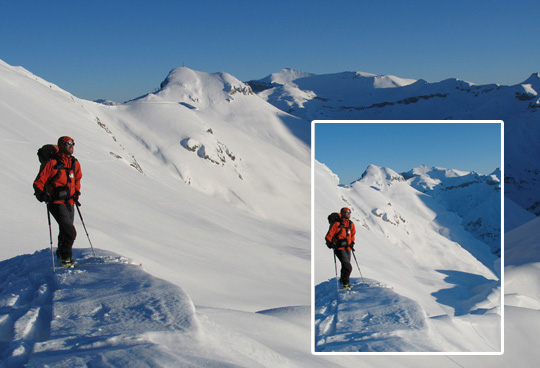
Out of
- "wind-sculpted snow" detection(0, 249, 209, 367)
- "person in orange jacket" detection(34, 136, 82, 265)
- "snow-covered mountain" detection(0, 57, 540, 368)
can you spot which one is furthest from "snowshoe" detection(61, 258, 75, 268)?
"wind-sculpted snow" detection(0, 249, 209, 367)

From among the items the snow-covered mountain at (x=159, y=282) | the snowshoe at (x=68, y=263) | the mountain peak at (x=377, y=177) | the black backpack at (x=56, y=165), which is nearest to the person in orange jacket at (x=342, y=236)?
the snow-covered mountain at (x=159, y=282)

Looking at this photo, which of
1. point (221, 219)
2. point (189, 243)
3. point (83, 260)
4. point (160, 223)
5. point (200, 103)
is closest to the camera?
point (83, 260)

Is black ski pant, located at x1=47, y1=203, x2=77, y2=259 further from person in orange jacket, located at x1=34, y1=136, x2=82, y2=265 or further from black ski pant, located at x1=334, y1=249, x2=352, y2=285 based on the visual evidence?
black ski pant, located at x1=334, y1=249, x2=352, y2=285

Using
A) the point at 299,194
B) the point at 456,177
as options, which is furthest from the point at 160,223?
the point at 456,177

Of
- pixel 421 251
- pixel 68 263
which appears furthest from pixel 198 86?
pixel 68 263

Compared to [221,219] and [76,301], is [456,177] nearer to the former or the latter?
[221,219]

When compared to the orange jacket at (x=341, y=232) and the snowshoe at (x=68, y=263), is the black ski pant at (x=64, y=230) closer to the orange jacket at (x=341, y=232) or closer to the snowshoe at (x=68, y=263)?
the snowshoe at (x=68, y=263)
